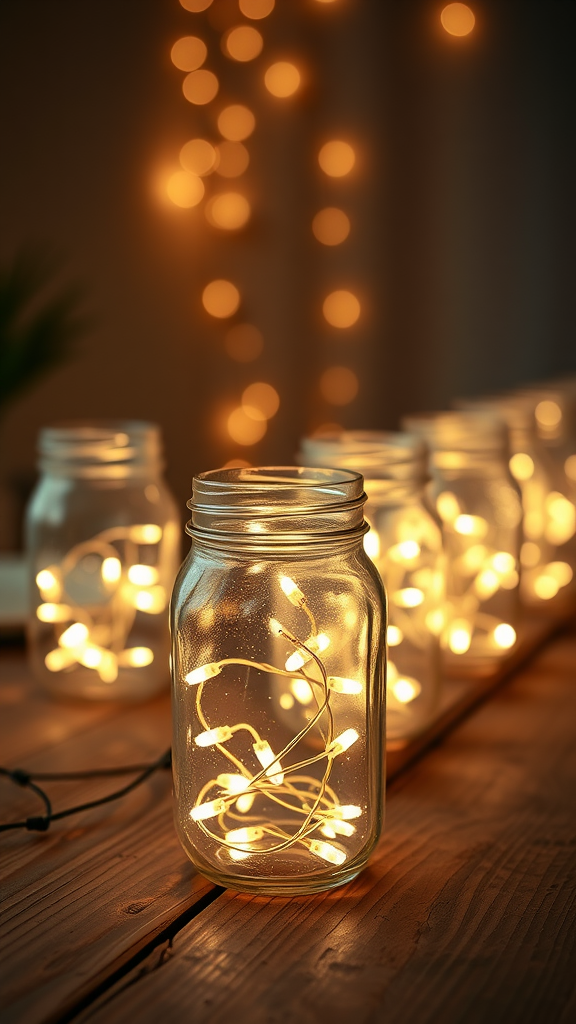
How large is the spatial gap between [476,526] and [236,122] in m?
1.16

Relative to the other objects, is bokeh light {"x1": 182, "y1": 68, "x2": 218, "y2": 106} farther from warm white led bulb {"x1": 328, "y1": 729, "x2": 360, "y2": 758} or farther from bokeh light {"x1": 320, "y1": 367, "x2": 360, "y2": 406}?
warm white led bulb {"x1": 328, "y1": 729, "x2": 360, "y2": 758}

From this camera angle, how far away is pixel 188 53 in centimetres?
192

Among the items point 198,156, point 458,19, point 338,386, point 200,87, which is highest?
point 458,19

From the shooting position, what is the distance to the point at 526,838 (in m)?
0.77

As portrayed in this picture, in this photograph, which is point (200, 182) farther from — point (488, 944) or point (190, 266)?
point (488, 944)

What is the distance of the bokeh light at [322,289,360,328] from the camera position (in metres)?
2.16

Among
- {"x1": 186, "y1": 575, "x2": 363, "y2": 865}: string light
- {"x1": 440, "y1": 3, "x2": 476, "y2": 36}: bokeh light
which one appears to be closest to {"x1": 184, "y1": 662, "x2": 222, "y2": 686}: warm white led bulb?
{"x1": 186, "y1": 575, "x2": 363, "y2": 865}: string light

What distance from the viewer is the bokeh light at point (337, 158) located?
82.7 inches

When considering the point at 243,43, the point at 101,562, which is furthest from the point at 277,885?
the point at 243,43

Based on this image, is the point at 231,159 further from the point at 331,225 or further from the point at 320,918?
the point at 320,918

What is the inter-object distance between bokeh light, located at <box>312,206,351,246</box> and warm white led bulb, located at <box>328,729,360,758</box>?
1.57 meters

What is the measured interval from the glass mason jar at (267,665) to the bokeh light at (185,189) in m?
1.33

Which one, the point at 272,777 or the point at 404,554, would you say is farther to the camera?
the point at 404,554

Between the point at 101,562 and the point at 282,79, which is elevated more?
the point at 282,79
